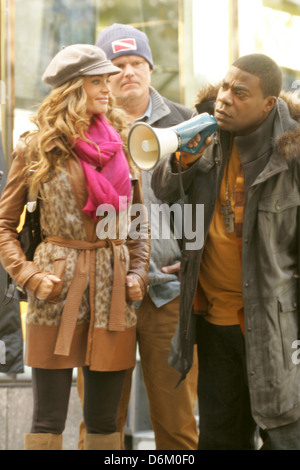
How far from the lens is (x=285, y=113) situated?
10.6ft

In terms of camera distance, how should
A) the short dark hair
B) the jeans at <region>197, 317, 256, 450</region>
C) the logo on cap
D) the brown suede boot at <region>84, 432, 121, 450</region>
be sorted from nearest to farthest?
1. the short dark hair
2. the brown suede boot at <region>84, 432, 121, 450</region>
3. the jeans at <region>197, 317, 256, 450</region>
4. the logo on cap

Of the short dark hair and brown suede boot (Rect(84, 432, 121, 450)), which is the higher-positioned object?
the short dark hair

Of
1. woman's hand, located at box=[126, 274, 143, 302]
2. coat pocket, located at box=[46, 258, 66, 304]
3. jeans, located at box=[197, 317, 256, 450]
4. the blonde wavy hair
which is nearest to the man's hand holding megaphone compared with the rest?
the blonde wavy hair

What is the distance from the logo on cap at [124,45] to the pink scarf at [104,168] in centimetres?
54

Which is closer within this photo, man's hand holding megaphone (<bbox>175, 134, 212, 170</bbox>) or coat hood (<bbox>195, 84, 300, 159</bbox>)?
man's hand holding megaphone (<bbox>175, 134, 212, 170</bbox>)

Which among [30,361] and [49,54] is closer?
[30,361]

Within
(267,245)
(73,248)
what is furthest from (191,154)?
(73,248)

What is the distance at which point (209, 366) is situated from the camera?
3.44 meters

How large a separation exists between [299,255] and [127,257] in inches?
29.3

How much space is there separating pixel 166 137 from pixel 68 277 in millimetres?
728

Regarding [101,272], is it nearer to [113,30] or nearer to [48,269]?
[48,269]

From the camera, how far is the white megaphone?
9.64 ft

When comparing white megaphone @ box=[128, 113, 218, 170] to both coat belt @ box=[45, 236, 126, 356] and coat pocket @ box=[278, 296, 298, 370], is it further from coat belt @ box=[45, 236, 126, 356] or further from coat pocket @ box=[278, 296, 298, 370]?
coat pocket @ box=[278, 296, 298, 370]

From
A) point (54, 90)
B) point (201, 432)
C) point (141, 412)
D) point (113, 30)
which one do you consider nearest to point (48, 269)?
point (54, 90)
